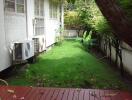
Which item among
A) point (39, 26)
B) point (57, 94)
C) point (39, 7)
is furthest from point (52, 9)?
point (57, 94)

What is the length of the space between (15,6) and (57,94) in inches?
211

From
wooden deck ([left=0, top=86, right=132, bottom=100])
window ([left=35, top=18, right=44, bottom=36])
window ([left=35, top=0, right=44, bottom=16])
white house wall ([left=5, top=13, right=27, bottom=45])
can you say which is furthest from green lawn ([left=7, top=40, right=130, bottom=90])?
window ([left=35, top=0, right=44, bottom=16])

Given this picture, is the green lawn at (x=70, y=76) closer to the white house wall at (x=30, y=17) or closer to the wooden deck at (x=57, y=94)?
the white house wall at (x=30, y=17)

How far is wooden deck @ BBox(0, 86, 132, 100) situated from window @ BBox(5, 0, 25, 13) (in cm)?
418

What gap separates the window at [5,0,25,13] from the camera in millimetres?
8552

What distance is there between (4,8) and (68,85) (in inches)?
111

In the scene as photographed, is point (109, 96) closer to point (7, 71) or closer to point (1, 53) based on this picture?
point (1, 53)

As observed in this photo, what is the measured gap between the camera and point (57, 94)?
4.54 m

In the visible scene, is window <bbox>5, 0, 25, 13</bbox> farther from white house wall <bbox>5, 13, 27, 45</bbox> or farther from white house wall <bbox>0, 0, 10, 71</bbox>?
white house wall <bbox>0, 0, 10, 71</bbox>

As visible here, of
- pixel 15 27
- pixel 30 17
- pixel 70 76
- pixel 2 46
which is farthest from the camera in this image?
pixel 30 17

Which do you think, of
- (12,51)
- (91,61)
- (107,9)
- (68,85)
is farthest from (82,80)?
(107,9)

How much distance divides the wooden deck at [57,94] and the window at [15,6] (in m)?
4.18

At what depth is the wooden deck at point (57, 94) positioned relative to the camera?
4.33 metres

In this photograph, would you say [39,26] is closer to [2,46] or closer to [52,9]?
[52,9]
